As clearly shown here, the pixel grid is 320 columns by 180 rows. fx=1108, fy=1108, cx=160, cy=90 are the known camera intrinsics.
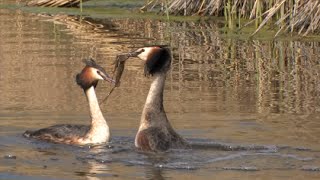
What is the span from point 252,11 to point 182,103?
6.67m

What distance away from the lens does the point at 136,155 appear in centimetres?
1066

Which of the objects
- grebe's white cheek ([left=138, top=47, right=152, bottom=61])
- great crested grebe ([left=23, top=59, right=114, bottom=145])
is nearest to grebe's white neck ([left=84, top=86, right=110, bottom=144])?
great crested grebe ([left=23, top=59, right=114, bottom=145])

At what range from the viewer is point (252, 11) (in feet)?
64.8

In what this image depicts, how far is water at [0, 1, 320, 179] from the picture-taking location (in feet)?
33.2

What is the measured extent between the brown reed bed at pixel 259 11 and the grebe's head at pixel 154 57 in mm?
7007

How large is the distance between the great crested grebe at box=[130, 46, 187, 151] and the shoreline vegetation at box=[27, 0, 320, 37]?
705cm

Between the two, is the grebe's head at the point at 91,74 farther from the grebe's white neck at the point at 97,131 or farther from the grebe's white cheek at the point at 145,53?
the grebe's white cheek at the point at 145,53

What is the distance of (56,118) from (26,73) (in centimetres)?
373

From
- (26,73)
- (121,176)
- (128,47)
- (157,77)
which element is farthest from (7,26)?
(121,176)

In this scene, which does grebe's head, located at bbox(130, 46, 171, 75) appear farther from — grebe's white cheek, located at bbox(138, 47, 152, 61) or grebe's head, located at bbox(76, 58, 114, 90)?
grebe's head, located at bbox(76, 58, 114, 90)

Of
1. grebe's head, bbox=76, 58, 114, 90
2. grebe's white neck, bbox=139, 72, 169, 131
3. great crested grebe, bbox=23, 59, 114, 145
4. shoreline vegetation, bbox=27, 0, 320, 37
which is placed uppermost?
shoreline vegetation, bbox=27, 0, 320, 37

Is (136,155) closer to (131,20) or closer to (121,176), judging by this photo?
(121,176)

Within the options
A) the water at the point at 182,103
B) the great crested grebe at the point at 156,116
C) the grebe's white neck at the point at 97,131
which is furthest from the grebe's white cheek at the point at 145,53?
the water at the point at 182,103

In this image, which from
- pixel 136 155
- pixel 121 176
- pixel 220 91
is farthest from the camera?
pixel 220 91
